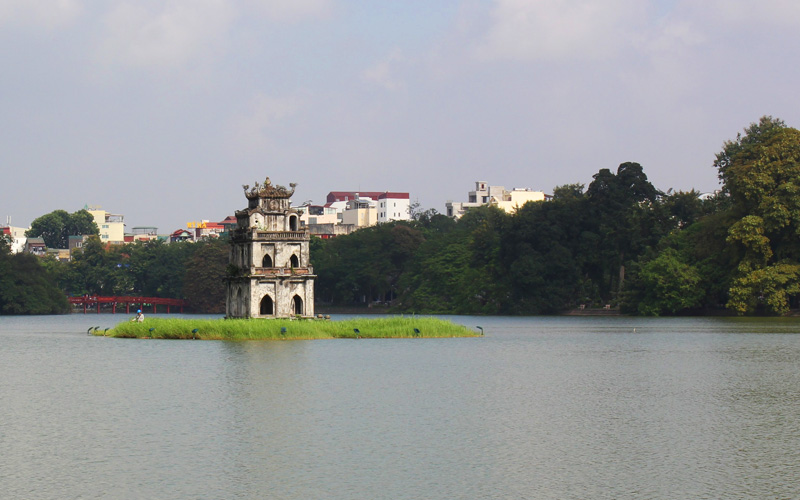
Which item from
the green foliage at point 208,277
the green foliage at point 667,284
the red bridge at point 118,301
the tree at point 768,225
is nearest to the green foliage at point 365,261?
the green foliage at point 208,277

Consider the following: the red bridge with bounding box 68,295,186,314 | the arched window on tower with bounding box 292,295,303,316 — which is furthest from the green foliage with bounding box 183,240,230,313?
the arched window on tower with bounding box 292,295,303,316

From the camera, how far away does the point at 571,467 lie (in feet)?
87.7

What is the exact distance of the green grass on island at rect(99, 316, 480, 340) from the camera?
6312 cm

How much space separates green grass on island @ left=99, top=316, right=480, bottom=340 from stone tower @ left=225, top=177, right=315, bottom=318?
3.55 m

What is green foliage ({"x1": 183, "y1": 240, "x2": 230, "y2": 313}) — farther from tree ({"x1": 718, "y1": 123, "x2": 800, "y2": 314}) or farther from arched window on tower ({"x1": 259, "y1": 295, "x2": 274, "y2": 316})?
tree ({"x1": 718, "y1": 123, "x2": 800, "y2": 314})

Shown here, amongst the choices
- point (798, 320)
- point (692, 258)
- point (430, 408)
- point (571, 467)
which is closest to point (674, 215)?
point (692, 258)

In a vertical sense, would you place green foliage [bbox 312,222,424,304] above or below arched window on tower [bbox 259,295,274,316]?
above

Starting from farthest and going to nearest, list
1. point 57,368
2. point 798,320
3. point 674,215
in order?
point 674,215, point 798,320, point 57,368

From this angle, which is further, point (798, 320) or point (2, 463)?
point (798, 320)

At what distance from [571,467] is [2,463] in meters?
13.3

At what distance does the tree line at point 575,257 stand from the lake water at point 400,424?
2913 cm

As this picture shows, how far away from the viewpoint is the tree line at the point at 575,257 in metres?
86.6

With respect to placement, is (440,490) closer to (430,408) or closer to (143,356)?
(430,408)

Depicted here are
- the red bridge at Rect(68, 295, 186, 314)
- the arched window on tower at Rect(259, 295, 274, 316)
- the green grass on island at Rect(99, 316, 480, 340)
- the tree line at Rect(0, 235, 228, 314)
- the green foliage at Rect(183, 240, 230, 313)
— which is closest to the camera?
the green grass on island at Rect(99, 316, 480, 340)
